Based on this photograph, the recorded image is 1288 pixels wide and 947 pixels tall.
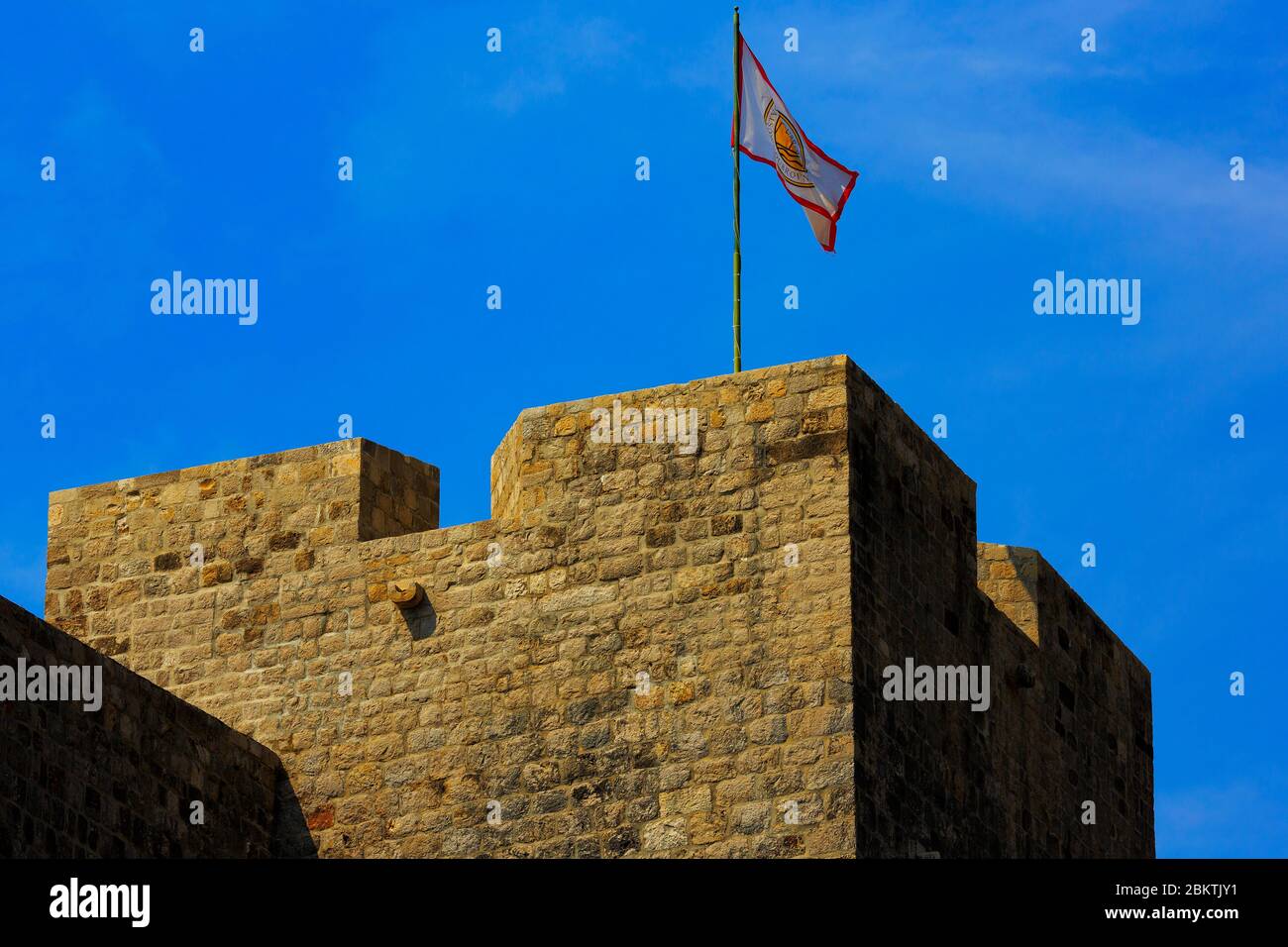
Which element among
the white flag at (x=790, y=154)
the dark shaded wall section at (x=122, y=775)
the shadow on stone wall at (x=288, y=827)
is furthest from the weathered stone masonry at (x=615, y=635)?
the white flag at (x=790, y=154)

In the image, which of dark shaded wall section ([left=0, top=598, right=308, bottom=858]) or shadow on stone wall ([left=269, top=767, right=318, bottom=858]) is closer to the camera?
dark shaded wall section ([left=0, top=598, right=308, bottom=858])

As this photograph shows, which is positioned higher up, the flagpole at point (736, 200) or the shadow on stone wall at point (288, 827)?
the flagpole at point (736, 200)

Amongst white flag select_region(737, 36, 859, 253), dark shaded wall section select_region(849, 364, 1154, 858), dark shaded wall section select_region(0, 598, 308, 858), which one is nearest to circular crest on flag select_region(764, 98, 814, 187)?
white flag select_region(737, 36, 859, 253)

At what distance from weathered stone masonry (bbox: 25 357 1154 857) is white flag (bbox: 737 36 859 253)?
8.57 ft

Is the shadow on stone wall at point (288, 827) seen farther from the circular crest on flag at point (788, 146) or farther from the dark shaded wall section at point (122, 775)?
the circular crest on flag at point (788, 146)

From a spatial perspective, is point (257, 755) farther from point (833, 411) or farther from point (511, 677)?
point (833, 411)

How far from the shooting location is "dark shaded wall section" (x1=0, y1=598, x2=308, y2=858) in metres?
23.7

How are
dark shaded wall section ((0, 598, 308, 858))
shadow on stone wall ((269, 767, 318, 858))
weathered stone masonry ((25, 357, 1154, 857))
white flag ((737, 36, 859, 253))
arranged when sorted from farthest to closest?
white flag ((737, 36, 859, 253)) → shadow on stone wall ((269, 767, 318, 858)) → weathered stone masonry ((25, 357, 1154, 857)) → dark shaded wall section ((0, 598, 308, 858))

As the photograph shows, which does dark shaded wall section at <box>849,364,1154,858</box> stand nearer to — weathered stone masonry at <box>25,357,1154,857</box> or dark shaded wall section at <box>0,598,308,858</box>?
weathered stone masonry at <box>25,357,1154,857</box>

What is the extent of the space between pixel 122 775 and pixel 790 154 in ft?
26.3

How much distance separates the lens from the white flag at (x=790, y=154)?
28.6 meters

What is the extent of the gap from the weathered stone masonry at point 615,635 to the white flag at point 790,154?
2.61 metres

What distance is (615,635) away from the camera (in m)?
26.0
